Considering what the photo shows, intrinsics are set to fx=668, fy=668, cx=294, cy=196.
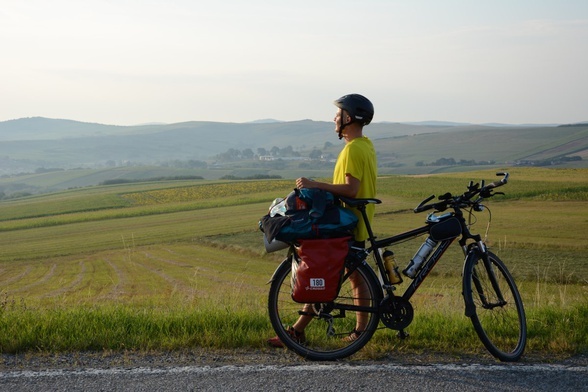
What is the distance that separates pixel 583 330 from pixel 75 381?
156 inches

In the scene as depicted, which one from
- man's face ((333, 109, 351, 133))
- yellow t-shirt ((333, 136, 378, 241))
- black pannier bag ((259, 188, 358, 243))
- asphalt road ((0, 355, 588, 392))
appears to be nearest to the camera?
asphalt road ((0, 355, 588, 392))

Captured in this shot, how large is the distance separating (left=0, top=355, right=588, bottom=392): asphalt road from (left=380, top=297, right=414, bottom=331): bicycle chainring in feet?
1.35

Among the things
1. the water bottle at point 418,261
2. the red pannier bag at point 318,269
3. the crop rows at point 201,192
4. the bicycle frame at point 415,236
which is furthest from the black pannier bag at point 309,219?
the crop rows at point 201,192

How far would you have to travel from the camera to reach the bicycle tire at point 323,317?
5117 millimetres

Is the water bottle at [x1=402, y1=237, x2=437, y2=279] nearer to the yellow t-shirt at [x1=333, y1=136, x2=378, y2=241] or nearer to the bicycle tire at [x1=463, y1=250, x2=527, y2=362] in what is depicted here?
the bicycle tire at [x1=463, y1=250, x2=527, y2=362]

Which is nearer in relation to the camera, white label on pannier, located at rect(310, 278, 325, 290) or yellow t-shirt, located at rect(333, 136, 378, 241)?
white label on pannier, located at rect(310, 278, 325, 290)

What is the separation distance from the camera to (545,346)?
523 centimetres

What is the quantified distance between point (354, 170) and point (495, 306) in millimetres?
1552

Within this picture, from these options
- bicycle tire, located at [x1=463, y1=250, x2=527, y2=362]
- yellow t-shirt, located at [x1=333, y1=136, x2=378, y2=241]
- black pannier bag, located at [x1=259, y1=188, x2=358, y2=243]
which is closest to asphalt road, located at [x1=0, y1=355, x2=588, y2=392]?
bicycle tire, located at [x1=463, y1=250, x2=527, y2=362]

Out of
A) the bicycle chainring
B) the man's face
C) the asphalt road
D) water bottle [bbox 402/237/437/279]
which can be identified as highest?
the man's face

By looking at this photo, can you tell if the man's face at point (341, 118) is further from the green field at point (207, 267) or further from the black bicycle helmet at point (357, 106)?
the green field at point (207, 267)

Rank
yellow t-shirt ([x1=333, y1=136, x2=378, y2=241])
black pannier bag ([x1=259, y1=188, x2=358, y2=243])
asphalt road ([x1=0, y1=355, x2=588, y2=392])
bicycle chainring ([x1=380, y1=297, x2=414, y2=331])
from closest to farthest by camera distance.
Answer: asphalt road ([x1=0, y1=355, x2=588, y2=392]) < black pannier bag ([x1=259, y1=188, x2=358, y2=243]) < bicycle chainring ([x1=380, y1=297, x2=414, y2=331]) < yellow t-shirt ([x1=333, y1=136, x2=378, y2=241])

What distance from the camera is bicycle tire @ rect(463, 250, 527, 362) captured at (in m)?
5.07

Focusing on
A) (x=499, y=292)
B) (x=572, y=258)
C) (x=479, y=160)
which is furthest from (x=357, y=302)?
(x=479, y=160)
